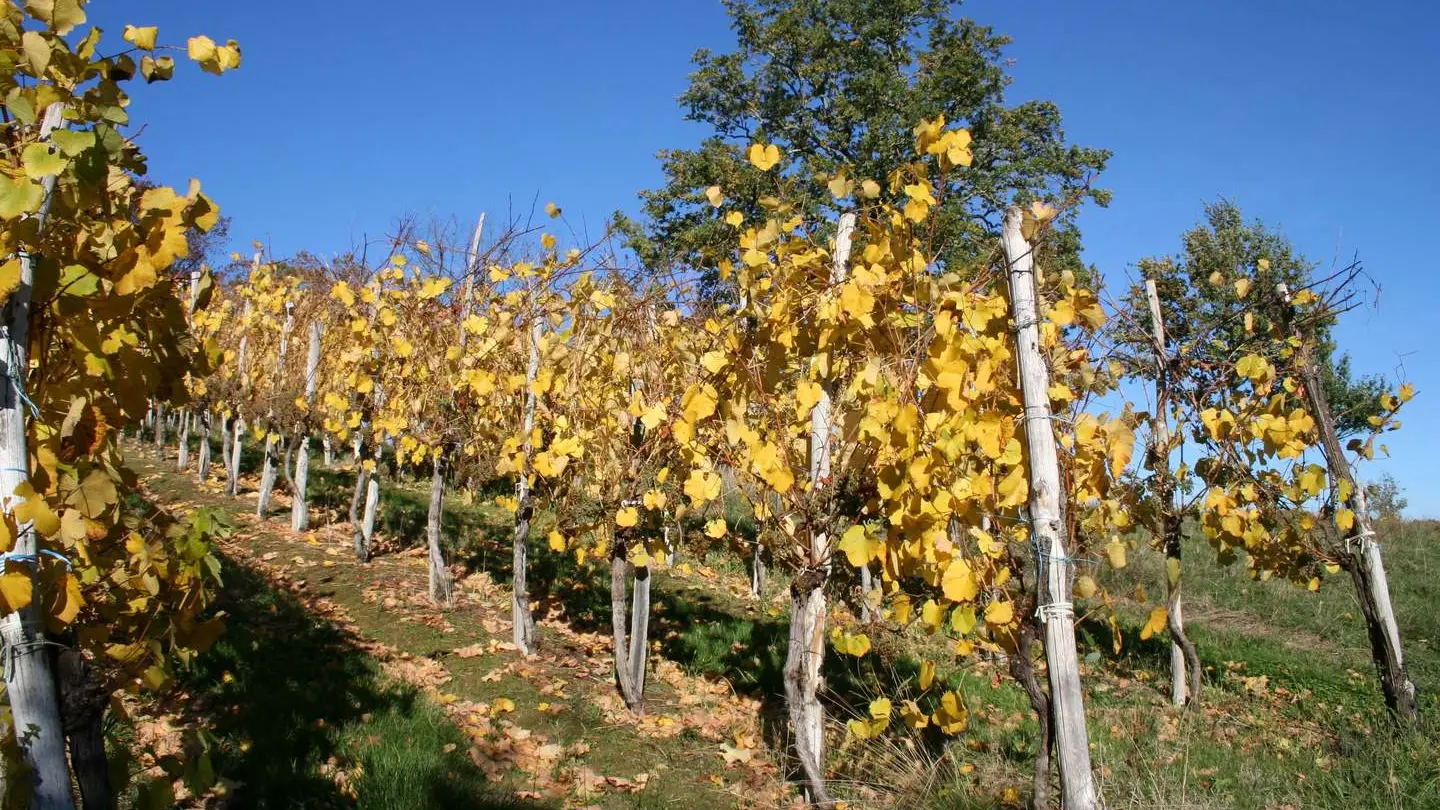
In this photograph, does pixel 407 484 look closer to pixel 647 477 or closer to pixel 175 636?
pixel 647 477

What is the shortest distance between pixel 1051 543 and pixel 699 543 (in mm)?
4278

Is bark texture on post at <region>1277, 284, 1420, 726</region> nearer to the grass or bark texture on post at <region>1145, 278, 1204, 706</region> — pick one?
the grass

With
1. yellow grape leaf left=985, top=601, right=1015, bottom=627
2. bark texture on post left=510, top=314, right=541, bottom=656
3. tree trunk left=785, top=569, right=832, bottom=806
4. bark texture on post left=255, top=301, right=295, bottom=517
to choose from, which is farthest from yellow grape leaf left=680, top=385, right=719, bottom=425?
bark texture on post left=255, top=301, right=295, bottom=517

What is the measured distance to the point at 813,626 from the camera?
4.02 metres

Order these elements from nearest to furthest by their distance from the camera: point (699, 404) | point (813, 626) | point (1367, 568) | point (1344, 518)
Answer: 1. point (699, 404)
2. point (813, 626)
3. point (1344, 518)
4. point (1367, 568)

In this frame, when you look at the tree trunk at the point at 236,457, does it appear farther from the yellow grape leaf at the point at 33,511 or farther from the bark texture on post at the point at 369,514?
the yellow grape leaf at the point at 33,511

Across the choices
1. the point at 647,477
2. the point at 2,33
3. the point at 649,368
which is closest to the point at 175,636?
the point at 2,33

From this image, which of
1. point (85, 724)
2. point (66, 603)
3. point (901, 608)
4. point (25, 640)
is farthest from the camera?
point (901, 608)

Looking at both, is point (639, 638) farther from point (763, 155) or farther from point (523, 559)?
point (763, 155)

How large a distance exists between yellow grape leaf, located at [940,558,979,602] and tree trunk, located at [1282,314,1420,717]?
182 inches

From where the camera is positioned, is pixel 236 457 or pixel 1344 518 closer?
pixel 1344 518

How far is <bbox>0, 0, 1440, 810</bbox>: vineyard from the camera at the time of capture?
1.88 meters

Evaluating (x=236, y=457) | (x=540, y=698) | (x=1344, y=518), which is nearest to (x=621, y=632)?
(x=540, y=698)

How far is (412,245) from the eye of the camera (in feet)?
26.4
